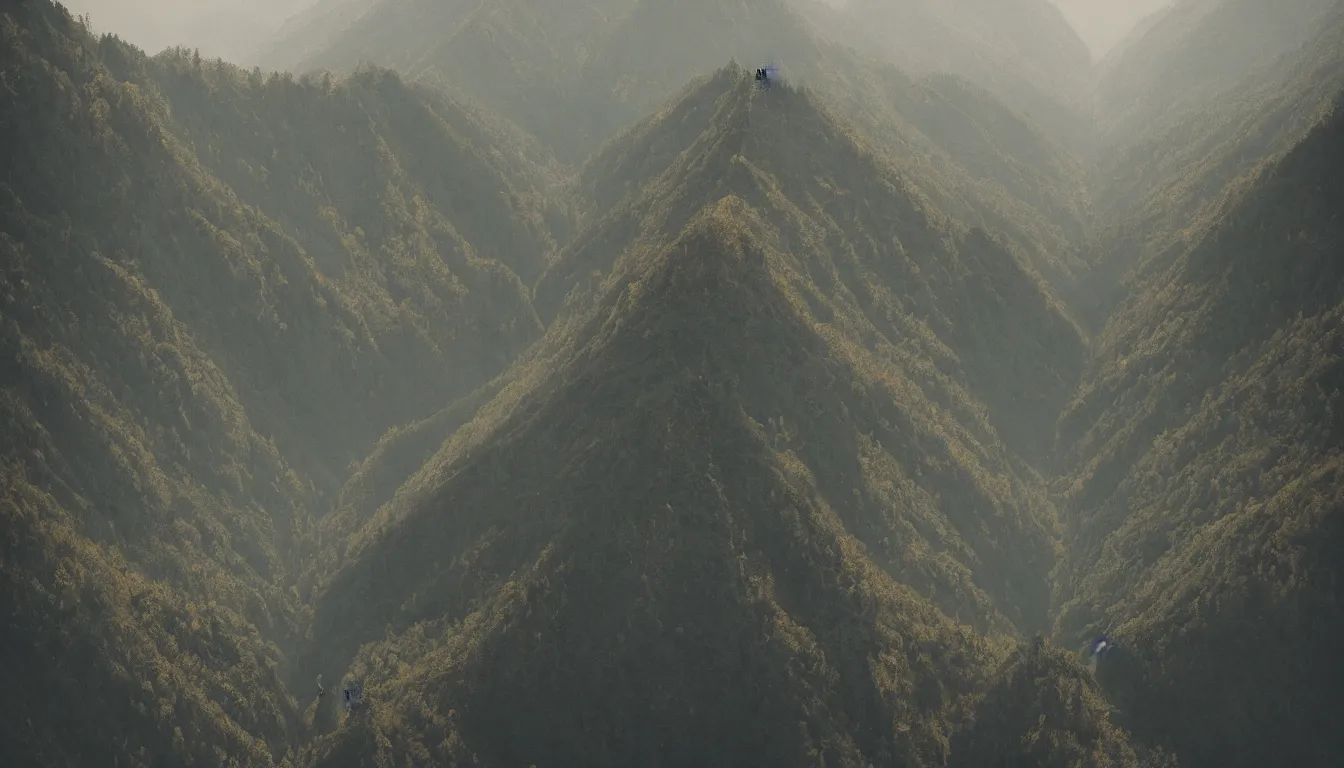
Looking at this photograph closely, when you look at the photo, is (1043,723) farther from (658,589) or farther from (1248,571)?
(658,589)

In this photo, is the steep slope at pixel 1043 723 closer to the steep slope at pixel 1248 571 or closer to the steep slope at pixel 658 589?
the steep slope at pixel 658 589

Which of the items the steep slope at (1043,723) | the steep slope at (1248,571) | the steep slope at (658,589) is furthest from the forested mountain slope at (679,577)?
the steep slope at (1248,571)

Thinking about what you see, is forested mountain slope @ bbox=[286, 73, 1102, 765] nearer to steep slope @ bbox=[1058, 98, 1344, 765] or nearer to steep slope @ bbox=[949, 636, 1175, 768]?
steep slope @ bbox=[949, 636, 1175, 768]

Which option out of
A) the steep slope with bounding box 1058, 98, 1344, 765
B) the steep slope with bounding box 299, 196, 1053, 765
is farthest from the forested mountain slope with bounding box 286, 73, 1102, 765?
the steep slope with bounding box 1058, 98, 1344, 765

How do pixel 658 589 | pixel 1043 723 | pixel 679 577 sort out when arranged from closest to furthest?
1. pixel 1043 723
2. pixel 658 589
3. pixel 679 577

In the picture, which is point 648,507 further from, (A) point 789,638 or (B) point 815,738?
(B) point 815,738

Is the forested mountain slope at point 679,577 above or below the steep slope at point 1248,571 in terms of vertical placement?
below

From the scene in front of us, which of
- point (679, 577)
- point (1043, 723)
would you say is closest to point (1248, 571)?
point (1043, 723)

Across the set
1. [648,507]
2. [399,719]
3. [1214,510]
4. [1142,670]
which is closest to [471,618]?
[399,719]

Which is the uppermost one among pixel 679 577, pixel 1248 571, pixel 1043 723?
pixel 1248 571
